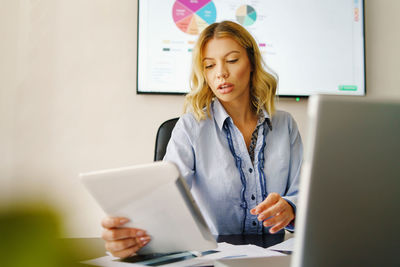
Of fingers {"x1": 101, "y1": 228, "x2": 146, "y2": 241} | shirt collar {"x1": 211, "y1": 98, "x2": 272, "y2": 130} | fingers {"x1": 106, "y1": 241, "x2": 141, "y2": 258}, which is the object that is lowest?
fingers {"x1": 106, "y1": 241, "x2": 141, "y2": 258}

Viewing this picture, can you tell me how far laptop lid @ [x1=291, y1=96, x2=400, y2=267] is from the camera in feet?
1.31

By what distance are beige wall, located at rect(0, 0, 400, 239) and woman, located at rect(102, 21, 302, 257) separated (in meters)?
0.65

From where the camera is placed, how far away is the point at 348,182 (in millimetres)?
408

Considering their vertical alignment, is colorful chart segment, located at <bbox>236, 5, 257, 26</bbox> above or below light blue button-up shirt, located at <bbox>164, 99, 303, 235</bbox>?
above

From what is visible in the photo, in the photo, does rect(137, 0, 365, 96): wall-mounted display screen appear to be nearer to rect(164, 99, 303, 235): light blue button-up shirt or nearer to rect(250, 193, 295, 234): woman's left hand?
rect(164, 99, 303, 235): light blue button-up shirt

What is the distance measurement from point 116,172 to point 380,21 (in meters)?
2.27

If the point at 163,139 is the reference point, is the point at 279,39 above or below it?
above

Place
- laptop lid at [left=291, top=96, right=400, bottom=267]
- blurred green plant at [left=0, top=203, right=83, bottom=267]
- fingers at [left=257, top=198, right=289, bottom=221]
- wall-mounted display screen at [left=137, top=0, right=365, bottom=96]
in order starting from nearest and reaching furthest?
blurred green plant at [left=0, top=203, right=83, bottom=267], laptop lid at [left=291, top=96, right=400, bottom=267], fingers at [left=257, top=198, right=289, bottom=221], wall-mounted display screen at [left=137, top=0, right=365, bottom=96]

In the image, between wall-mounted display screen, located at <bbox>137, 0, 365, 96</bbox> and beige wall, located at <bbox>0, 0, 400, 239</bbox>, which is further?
wall-mounted display screen, located at <bbox>137, 0, 365, 96</bbox>

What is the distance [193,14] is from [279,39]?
0.53m

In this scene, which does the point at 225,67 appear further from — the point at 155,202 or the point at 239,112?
the point at 155,202

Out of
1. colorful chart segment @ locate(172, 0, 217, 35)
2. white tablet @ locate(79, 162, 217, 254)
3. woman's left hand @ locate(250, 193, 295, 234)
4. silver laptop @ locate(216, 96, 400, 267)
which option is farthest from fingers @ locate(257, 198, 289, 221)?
colorful chart segment @ locate(172, 0, 217, 35)

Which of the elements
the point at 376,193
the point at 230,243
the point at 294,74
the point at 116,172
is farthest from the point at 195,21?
the point at 376,193

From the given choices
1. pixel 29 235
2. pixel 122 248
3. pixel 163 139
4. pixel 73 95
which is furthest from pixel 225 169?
pixel 29 235
